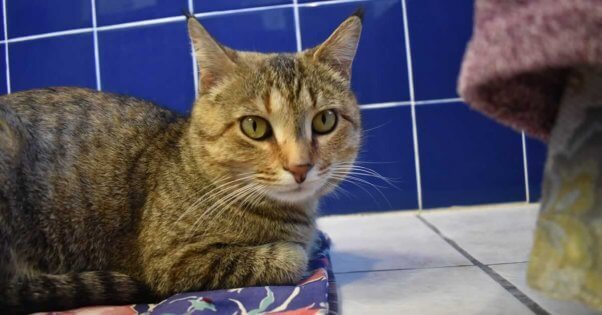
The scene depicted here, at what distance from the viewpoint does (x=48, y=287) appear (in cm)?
87

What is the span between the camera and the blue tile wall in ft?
5.54

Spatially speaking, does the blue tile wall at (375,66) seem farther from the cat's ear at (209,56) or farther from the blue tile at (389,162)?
the cat's ear at (209,56)

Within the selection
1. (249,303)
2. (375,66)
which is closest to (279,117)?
(249,303)

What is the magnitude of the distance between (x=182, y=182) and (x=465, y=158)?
3.28 feet

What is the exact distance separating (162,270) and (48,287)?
7.3 inches

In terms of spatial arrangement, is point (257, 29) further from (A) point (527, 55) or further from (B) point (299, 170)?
(A) point (527, 55)

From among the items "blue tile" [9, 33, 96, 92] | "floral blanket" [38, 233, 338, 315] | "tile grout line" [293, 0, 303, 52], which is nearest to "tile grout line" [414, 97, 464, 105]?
"tile grout line" [293, 0, 303, 52]

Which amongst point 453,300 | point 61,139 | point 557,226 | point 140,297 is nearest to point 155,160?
point 61,139

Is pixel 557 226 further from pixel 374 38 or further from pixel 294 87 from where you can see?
pixel 374 38

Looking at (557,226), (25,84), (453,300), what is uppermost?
(25,84)

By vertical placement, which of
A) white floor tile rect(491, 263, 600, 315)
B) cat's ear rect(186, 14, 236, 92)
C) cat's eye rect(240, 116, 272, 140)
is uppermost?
cat's ear rect(186, 14, 236, 92)

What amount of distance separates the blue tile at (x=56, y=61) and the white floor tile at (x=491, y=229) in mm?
1214

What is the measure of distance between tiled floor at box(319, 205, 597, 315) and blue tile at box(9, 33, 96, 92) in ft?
3.13

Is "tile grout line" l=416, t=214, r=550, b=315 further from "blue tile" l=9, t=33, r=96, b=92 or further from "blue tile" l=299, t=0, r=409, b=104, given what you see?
"blue tile" l=9, t=33, r=96, b=92
